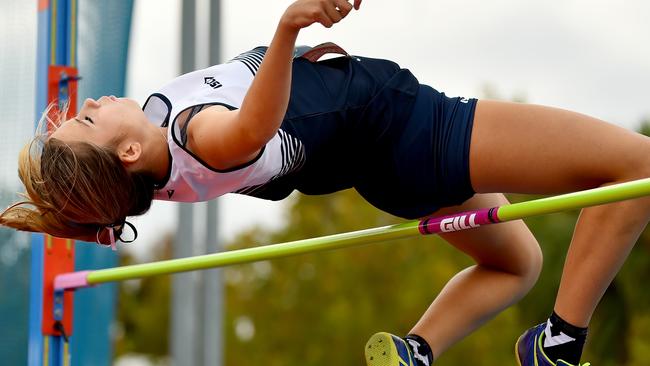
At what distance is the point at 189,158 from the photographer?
2.56 meters

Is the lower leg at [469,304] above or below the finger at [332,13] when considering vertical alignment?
below

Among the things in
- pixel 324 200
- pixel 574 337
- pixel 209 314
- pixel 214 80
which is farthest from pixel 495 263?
pixel 324 200

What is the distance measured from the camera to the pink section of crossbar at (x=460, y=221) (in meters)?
2.54

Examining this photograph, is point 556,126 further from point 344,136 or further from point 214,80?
point 214,80

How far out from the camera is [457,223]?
2.62m

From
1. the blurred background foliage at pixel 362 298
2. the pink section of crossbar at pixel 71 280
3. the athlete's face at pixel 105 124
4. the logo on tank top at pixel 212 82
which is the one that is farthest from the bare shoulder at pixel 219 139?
the blurred background foliage at pixel 362 298

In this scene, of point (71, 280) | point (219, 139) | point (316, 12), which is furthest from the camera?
point (71, 280)

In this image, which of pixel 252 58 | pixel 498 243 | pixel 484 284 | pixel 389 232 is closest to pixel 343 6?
pixel 252 58

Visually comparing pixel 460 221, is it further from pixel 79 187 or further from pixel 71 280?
pixel 71 280

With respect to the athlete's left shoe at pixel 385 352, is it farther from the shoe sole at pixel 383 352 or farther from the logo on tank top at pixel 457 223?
the logo on tank top at pixel 457 223

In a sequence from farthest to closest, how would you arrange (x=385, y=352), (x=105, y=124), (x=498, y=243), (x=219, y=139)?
(x=498, y=243), (x=385, y=352), (x=105, y=124), (x=219, y=139)

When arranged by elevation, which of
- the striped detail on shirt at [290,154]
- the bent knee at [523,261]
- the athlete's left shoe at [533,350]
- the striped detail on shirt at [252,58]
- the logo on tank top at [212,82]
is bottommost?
the athlete's left shoe at [533,350]

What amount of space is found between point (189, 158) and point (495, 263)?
0.96 m

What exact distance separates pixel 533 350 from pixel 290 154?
0.77 meters
